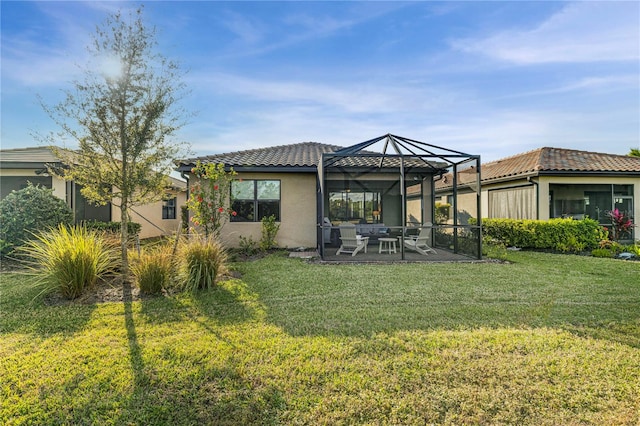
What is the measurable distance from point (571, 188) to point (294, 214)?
11.6 metres

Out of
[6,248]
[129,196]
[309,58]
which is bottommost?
[6,248]

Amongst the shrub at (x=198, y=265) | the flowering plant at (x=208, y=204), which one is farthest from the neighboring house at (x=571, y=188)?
the shrub at (x=198, y=265)

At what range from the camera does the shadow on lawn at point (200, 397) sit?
2.48m

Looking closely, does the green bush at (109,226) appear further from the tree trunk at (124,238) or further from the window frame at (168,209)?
the window frame at (168,209)

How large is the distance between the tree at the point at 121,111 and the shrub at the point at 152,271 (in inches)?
24.6

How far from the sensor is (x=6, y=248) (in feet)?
27.6

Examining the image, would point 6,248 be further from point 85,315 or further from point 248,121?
point 248,121

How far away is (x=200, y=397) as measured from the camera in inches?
107

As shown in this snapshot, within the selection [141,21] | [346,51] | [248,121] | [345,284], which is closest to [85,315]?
[345,284]

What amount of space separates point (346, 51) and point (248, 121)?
4.35m

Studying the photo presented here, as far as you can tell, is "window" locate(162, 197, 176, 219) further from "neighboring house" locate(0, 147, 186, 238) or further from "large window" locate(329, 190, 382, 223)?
"large window" locate(329, 190, 382, 223)

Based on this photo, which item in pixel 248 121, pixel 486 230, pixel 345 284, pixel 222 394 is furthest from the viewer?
pixel 486 230

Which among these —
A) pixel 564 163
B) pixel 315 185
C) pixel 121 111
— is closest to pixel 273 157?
pixel 315 185

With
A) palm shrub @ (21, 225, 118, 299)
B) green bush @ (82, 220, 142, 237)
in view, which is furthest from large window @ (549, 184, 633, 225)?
green bush @ (82, 220, 142, 237)
